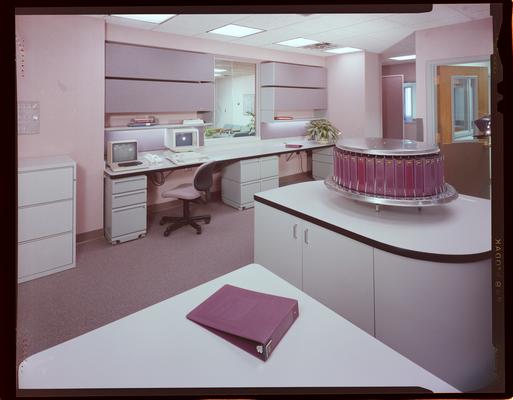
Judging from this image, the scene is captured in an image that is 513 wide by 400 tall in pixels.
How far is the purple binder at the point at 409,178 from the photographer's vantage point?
1792 millimetres

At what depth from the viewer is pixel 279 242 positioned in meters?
2.31

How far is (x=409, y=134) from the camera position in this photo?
8.90 meters

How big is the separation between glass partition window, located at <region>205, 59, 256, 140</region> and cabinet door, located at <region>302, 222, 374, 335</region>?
13.1 ft

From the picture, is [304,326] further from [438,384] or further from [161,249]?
[161,249]

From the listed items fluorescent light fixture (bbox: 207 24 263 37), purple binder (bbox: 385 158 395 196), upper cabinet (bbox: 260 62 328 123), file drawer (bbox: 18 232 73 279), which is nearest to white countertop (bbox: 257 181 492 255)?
purple binder (bbox: 385 158 395 196)

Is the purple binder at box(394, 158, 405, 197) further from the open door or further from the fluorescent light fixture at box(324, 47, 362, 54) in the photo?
the fluorescent light fixture at box(324, 47, 362, 54)

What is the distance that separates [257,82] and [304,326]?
5722 millimetres

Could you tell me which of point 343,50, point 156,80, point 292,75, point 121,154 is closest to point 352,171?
point 121,154

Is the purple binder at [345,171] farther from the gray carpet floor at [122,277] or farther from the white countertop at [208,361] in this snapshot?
the gray carpet floor at [122,277]

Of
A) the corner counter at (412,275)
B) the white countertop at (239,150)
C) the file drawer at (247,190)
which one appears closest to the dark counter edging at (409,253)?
the corner counter at (412,275)

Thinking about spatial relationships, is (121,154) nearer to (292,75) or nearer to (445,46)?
(292,75)

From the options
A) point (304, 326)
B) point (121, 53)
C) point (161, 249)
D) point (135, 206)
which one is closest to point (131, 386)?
point (304, 326)

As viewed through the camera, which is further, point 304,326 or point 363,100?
point 363,100

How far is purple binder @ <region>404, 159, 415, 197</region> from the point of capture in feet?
5.88
